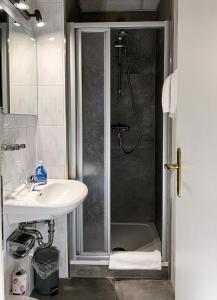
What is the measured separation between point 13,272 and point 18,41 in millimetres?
1561

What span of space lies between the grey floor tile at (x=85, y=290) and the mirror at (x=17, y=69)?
1.40 meters

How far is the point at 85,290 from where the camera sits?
2615 mm

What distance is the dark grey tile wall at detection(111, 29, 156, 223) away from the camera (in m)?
3.76

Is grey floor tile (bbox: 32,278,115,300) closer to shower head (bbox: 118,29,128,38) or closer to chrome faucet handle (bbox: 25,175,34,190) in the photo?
chrome faucet handle (bbox: 25,175,34,190)

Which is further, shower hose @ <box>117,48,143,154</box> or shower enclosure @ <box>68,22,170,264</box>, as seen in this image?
shower hose @ <box>117,48,143,154</box>

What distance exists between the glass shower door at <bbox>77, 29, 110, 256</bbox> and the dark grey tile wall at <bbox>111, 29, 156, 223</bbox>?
101cm

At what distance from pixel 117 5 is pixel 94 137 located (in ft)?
5.04

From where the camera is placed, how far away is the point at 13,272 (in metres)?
2.19

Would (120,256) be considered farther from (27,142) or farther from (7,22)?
(7,22)

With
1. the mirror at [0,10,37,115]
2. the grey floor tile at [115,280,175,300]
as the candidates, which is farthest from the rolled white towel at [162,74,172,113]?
the grey floor tile at [115,280,175,300]

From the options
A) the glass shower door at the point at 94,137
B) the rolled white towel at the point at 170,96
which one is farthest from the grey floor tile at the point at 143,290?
the rolled white towel at the point at 170,96

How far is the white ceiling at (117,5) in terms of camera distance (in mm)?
3340

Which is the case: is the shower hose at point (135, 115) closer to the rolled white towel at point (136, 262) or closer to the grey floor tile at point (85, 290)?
the rolled white towel at point (136, 262)

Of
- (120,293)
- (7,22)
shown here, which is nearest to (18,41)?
(7,22)
